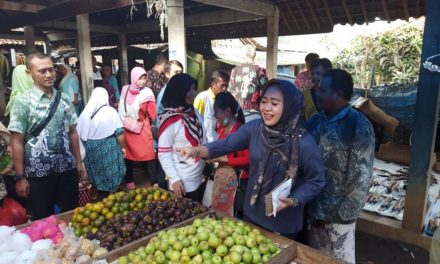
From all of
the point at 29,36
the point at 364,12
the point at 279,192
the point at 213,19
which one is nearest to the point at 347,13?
Answer: the point at 364,12

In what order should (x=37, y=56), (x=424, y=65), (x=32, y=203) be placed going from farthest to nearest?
1. (x=424, y=65)
2. (x=32, y=203)
3. (x=37, y=56)

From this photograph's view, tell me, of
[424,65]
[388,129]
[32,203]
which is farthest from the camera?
[388,129]

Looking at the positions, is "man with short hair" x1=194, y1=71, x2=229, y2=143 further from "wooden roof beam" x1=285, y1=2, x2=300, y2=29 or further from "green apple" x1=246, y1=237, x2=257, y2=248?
"wooden roof beam" x1=285, y1=2, x2=300, y2=29

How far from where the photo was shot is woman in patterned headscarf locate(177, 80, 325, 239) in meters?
1.95

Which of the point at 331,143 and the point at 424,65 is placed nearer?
the point at 331,143

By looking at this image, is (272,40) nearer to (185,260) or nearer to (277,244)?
(277,244)

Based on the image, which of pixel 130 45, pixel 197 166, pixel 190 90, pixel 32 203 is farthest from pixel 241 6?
pixel 130 45

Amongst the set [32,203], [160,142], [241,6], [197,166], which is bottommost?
[32,203]

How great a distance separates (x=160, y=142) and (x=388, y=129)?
4946 mm

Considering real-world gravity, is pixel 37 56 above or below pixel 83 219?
above

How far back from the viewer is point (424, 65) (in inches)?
120

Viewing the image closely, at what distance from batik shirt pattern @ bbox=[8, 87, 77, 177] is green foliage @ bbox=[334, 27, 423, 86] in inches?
420

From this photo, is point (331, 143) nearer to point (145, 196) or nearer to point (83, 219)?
point (145, 196)

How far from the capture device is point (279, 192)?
1.80m
